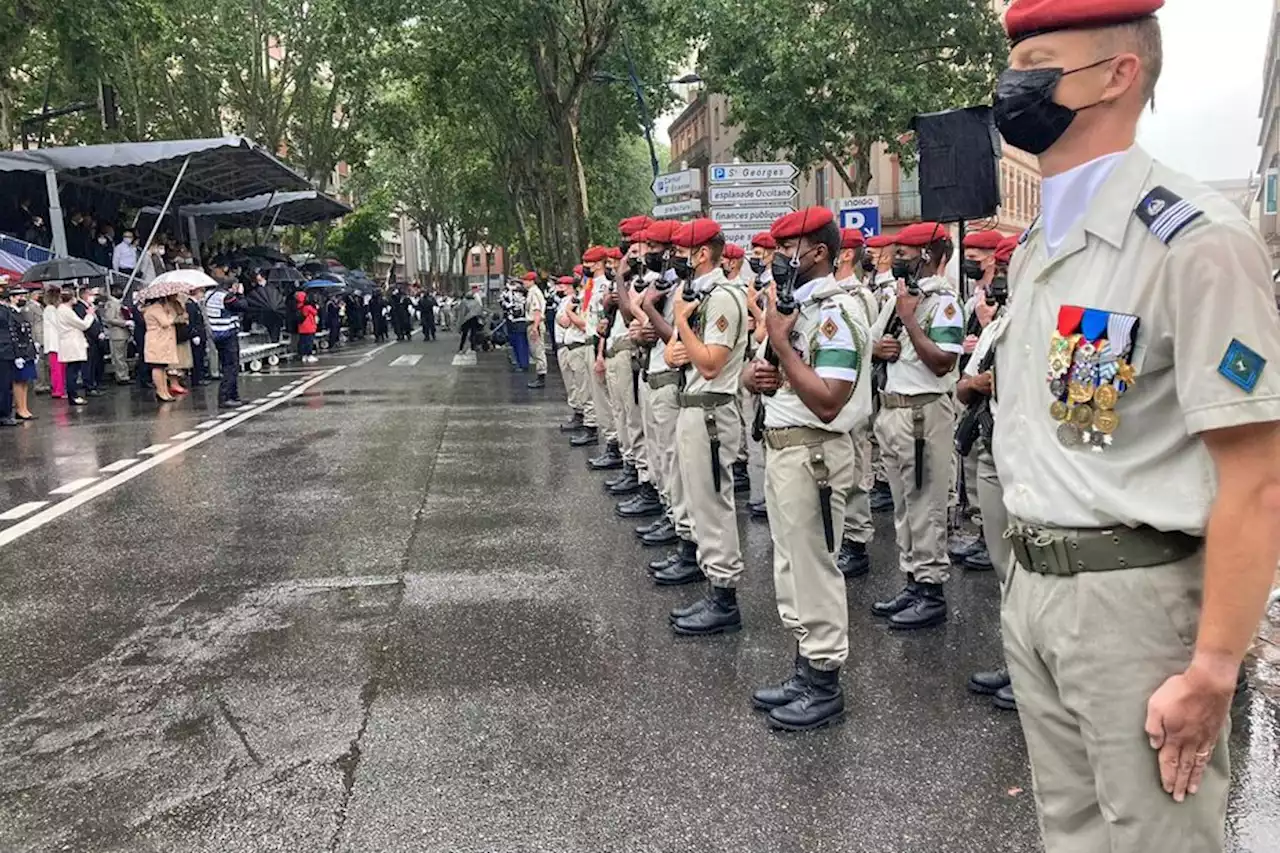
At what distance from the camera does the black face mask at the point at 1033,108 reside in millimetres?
1788

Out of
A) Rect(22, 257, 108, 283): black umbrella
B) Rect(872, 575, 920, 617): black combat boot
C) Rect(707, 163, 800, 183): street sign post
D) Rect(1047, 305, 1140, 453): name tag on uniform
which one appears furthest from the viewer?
Rect(22, 257, 108, 283): black umbrella

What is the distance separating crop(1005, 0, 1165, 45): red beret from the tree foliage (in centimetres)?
2037

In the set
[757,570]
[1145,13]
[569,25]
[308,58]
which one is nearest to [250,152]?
[569,25]

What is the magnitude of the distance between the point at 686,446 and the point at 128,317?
51.4 ft

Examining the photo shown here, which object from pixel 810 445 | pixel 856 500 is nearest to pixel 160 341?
pixel 856 500

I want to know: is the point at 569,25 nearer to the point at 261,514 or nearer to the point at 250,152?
the point at 250,152

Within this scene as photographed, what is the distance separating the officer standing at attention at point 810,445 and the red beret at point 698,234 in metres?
1.25

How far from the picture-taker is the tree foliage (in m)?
21.6

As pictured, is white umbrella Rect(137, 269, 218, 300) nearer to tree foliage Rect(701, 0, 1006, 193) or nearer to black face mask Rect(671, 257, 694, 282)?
tree foliage Rect(701, 0, 1006, 193)

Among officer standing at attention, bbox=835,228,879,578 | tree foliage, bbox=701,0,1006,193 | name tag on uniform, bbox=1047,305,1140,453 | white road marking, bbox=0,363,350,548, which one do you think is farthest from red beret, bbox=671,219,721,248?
tree foliage, bbox=701,0,1006,193

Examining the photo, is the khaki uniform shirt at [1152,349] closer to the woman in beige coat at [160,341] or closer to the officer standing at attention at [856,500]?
the officer standing at attention at [856,500]

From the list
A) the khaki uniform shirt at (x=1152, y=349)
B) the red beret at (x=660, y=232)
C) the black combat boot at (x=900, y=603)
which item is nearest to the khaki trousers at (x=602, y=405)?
the red beret at (x=660, y=232)

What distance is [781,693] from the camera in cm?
404

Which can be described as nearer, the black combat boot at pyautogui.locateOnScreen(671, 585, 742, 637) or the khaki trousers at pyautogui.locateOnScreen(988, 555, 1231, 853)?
the khaki trousers at pyautogui.locateOnScreen(988, 555, 1231, 853)
